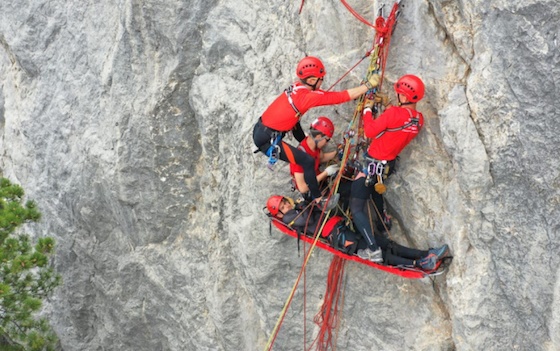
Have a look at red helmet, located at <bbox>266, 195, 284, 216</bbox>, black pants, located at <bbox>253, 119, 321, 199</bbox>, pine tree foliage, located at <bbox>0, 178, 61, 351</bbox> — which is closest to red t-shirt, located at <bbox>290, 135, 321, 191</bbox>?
black pants, located at <bbox>253, 119, 321, 199</bbox>

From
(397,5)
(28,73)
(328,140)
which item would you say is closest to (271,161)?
(328,140)

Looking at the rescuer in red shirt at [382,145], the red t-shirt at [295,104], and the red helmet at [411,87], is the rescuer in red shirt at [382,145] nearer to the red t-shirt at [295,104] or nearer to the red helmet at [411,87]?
the red helmet at [411,87]

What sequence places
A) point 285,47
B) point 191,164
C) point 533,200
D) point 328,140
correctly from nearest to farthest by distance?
1. point 533,200
2. point 328,140
3. point 285,47
4. point 191,164

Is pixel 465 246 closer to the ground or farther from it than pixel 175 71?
closer to the ground

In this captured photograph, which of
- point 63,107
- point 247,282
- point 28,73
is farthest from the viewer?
point 28,73

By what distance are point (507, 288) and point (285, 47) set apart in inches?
130

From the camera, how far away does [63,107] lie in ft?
31.4

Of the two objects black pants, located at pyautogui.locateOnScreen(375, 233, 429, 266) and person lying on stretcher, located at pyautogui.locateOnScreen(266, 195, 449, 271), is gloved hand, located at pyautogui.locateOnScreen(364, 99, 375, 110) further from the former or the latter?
black pants, located at pyautogui.locateOnScreen(375, 233, 429, 266)

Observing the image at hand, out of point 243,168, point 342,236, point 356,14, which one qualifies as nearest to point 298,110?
point 356,14

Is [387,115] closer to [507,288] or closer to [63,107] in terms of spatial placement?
[507,288]

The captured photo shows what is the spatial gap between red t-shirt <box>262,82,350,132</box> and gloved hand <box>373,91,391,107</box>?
15.6 inches

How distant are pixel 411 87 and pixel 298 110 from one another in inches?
44.1

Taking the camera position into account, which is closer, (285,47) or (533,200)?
(533,200)

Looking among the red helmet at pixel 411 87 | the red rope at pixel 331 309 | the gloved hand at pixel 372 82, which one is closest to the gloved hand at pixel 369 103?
the gloved hand at pixel 372 82
